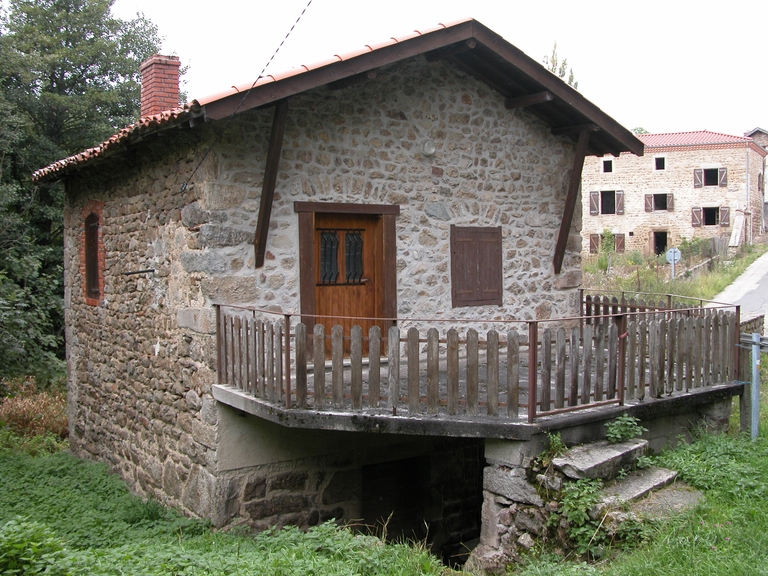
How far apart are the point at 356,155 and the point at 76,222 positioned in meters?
5.33

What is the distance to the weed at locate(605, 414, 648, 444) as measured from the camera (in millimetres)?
5781

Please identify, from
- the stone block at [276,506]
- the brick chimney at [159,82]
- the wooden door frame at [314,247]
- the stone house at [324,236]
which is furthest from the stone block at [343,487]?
the brick chimney at [159,82]

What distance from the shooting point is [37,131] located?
18094mm

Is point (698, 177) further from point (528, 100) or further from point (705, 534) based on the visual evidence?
point (705, 534)

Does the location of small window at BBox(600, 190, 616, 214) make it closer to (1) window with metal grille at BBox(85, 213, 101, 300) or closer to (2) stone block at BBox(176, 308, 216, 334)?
(1) window with metal grille at BBox(85, 213, 101, 300)

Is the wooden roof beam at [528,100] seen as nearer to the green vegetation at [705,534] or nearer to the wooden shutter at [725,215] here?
the green vegetation at [705,534]

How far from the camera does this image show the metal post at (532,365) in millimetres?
5168

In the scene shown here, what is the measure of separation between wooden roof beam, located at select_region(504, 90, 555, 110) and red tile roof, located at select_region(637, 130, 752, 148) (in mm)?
25294

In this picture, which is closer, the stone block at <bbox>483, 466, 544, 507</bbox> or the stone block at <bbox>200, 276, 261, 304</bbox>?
the stone block at <bbox>483, 466, 544, 507</bbox>

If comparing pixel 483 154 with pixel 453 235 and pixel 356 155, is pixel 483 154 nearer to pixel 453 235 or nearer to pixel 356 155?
pixel 453 235

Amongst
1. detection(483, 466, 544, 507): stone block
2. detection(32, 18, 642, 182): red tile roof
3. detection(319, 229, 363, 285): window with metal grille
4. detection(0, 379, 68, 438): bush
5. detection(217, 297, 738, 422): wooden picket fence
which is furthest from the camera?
detection(0, 379, 68, 438): bush

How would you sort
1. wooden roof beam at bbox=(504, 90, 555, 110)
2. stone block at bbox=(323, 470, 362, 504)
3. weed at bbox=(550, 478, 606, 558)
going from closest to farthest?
weed at bbox=(550, 478, 606, 558) → stone block at bbox=(323, 470, 362, 504) → wooden roof beam at bbox=(504, 90, 555, 110)

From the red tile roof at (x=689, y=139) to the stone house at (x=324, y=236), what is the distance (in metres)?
24.3

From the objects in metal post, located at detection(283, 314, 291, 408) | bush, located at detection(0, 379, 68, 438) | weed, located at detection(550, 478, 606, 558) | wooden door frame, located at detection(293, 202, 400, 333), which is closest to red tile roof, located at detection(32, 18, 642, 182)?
wooden door frame, located at detection(293, 202, 400, 333)
